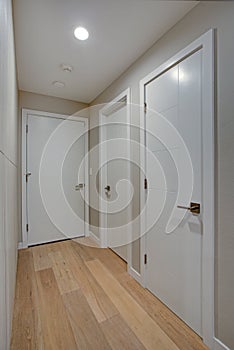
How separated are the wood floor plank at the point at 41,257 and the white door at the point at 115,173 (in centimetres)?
91

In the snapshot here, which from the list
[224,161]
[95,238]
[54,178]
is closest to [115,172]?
[54,178]

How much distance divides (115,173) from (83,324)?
169cm

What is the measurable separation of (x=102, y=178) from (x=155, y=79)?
1.57 metres

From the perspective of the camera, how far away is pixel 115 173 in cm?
262

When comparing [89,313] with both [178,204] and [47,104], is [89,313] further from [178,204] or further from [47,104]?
[47,104]

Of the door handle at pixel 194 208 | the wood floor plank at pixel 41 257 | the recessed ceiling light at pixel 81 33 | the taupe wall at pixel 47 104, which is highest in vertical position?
the recessed ceiling light at pixel 81 33

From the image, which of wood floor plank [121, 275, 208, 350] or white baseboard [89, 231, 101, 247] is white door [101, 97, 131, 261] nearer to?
white baseboard [89, 231, 101, 247]

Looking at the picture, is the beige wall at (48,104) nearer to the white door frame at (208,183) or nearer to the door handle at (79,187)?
the door handle at (79,187)

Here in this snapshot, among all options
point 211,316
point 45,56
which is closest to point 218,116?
point 211,316

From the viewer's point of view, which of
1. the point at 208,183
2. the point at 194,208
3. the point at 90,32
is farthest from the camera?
the point at 90,32

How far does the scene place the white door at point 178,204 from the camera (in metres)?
1.33

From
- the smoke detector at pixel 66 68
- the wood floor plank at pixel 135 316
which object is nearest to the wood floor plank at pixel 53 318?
the wood floor plank at pixel 135 316

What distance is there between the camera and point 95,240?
303 cm

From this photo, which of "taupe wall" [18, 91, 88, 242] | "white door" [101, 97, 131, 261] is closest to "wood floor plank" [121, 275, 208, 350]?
"white door" [101, 97, 131, 261]
